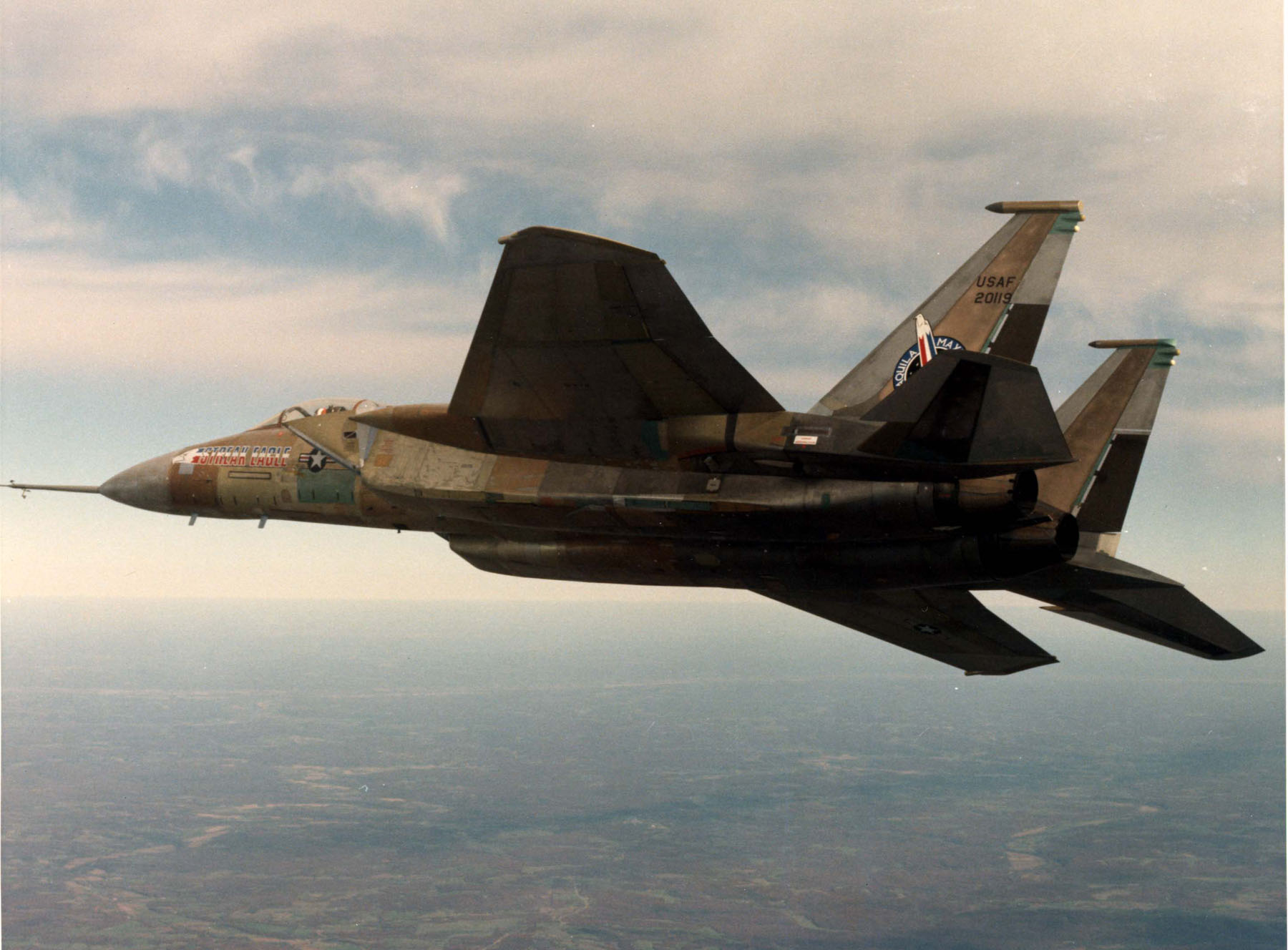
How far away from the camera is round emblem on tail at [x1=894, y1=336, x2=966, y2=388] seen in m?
16.2

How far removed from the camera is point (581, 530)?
14.1 metres

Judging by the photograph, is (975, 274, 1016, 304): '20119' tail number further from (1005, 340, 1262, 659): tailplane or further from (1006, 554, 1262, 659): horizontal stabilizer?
(1006, 554, 1262, 659): horizontal stabilizer

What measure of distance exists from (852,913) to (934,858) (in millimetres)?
20681

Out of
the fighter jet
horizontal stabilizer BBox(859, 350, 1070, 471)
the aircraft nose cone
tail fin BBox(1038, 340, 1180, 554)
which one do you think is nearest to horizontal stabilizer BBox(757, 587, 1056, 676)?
the fighter jet

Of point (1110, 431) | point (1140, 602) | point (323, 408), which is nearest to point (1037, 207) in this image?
point (1110, 431)

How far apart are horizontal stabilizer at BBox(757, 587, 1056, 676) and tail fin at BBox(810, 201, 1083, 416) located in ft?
12.1

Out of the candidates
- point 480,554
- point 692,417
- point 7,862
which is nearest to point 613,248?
point 692,417

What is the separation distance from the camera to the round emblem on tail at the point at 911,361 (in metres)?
16.2

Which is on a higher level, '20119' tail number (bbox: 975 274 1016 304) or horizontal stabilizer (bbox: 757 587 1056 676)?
'20119' tail number (bbox: 975 274 1016 304)

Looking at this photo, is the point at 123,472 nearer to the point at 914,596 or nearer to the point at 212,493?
the point at 212,493

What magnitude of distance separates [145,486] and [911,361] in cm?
1348

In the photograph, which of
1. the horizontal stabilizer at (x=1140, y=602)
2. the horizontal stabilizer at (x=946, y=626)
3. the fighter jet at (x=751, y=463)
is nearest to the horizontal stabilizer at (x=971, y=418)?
the fighter jet at (x=751, y=463)

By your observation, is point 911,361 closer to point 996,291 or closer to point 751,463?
point 996,291

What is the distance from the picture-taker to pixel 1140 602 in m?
16.9
